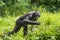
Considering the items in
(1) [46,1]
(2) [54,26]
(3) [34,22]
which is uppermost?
(3) [34,22]

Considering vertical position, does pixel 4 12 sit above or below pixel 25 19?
below

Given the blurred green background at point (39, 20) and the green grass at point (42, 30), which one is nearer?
the green grass at point (42, 30)

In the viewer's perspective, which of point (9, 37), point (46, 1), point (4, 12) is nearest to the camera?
point (9, 37)

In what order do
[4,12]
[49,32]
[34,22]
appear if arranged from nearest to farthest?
1. [34,22]
2. [49,32]
3. [4,12]

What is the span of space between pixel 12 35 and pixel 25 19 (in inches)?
38.8

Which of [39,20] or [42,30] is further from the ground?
[42,30]

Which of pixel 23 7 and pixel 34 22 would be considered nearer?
pixel 34 22

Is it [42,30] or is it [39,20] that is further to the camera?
[39,20]

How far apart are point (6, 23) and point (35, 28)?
165 centimetres

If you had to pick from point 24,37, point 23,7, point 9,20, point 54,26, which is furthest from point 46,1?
point 24,37

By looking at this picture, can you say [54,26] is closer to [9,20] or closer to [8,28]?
[8,28]

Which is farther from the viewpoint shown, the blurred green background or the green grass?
the blurred green background

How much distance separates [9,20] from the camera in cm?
1276

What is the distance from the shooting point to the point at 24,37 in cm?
991
